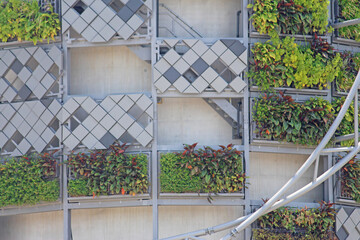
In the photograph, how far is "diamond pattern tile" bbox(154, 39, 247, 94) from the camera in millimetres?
17406

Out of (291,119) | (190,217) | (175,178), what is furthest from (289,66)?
(190,217)

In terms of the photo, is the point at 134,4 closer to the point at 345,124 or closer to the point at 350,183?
the point at 345,124

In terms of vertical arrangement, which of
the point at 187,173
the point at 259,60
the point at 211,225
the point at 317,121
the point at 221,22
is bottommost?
the point at 211,225

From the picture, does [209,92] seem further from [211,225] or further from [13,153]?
[13,153]

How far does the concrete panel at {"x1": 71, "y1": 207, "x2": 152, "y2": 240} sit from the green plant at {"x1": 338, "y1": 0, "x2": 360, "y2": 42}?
848 centimetres

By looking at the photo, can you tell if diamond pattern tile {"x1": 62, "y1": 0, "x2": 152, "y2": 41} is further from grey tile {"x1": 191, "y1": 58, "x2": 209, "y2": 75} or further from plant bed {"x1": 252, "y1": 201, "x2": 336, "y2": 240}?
plant bed {"x1": 252, "y1": 201, "x2": 336, "y2": 240}

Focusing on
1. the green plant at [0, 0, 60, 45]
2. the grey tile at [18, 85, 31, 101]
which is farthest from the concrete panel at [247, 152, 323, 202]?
the green plant at [0, 0, 60, 45]

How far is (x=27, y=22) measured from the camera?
18.0m

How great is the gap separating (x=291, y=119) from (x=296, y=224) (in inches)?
125

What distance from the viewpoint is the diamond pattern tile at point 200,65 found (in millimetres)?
17406

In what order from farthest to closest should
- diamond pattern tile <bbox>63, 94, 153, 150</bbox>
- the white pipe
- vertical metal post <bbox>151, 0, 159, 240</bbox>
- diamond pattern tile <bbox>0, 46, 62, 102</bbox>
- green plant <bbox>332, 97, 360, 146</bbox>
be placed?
diamond pattern tile <bbox>0, 46, 62, 102</bbox> → green plant <bbox>332, 97, 360, 146</bbox> → diamond pattern tile <bbox>63, 94, 153, 150</bbox> → vertical metal post <bbox>151, 0, 159, 240</bbox> → the white pipe

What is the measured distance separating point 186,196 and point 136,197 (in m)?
1.51

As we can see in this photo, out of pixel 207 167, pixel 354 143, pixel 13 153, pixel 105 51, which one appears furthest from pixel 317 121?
pixel 13 153

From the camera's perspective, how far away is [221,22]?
18484mm
